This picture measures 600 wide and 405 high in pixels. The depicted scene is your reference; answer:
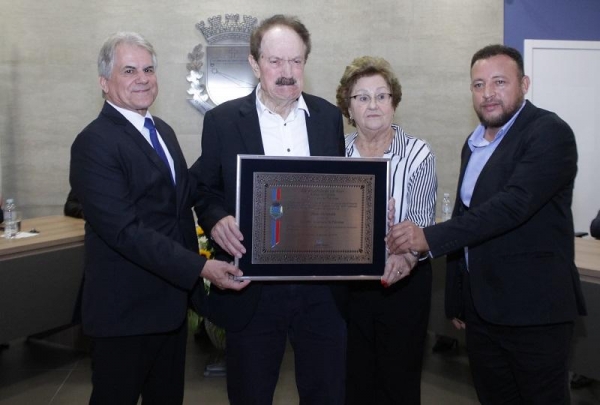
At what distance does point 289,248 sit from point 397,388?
2.94 feet

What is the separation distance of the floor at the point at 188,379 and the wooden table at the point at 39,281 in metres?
0.39

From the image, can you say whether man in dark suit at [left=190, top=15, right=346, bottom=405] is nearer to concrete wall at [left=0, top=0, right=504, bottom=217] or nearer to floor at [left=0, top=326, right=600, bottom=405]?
floor at [left=0, top=326, right=600, bottom=405]

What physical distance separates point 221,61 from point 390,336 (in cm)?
428

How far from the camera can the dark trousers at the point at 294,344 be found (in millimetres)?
2123

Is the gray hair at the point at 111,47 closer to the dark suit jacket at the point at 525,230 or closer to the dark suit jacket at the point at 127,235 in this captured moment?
the dark suit jacket at the point at 127,235

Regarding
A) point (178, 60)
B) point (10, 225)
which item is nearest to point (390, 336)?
point (10, 225)

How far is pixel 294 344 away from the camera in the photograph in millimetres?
2197

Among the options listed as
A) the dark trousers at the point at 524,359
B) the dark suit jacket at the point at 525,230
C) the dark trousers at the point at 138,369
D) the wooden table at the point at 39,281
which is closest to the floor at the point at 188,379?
the wooden table at the point at 39,281

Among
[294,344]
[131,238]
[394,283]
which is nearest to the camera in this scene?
[131,238]

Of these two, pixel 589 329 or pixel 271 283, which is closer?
pixel 271 283

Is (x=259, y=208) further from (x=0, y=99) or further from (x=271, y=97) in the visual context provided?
(x=0, y=99)

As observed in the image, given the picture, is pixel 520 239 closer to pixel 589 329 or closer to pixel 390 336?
pixel 390 336

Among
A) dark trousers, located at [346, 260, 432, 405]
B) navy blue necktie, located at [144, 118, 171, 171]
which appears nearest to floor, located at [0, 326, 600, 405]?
dark trousers, located at [346, 260, 432, 405]

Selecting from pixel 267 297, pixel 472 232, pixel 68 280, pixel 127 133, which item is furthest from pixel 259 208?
pixel 68 280
